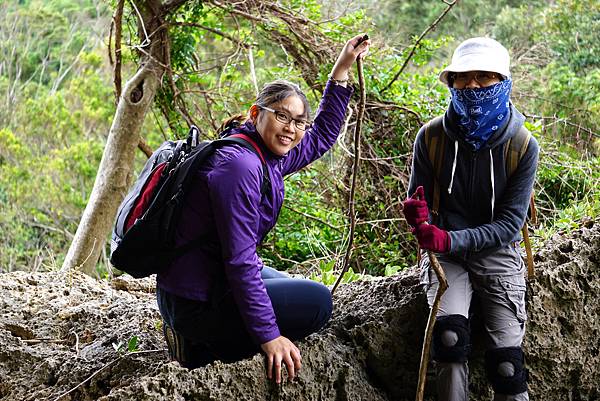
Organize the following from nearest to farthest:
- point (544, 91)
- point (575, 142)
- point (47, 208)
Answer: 1. point (575, 142)
2. point (544, 91)
3. point (47, 208)

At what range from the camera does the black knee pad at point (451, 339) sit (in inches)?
112

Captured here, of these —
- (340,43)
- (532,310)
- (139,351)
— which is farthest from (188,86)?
(532,310)

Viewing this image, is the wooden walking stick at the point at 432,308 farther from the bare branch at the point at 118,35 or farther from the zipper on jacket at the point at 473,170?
the bare branch at the point at 118,35

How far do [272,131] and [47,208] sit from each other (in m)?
12.6

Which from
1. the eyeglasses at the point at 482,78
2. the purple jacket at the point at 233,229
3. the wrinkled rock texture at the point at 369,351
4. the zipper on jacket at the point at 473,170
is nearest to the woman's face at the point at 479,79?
the eyeglasses at the point at 482,78

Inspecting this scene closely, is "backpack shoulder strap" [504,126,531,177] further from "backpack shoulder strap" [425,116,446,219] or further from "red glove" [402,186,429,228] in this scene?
"red glove" [402,186,429,228]

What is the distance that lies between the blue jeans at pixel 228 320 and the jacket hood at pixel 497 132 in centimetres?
78

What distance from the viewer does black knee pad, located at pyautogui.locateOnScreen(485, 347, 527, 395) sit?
2.87 meters

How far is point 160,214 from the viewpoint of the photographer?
277cm

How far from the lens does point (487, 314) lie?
9.79ft

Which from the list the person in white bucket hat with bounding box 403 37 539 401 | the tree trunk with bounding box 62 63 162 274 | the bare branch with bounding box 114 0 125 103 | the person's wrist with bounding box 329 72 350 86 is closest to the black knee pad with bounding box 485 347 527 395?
the person in white bucket hat with bounding box 403 37 539 401

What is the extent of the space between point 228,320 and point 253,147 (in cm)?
64

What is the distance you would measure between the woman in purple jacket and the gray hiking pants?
488mm

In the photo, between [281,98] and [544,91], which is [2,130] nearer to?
[544,91]
